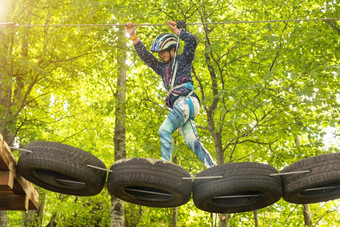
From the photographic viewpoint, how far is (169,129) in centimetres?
496

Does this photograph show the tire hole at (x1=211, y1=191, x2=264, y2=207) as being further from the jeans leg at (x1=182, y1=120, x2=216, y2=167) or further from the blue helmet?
the blue helmet

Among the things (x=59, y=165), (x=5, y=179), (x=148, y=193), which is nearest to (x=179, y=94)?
(x=148, y=193)

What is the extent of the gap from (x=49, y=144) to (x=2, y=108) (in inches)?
229

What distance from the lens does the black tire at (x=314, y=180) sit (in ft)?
14.7

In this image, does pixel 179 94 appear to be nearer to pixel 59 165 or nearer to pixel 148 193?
pixel 148 193

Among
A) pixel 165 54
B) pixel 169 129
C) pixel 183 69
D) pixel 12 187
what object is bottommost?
pixel 12 187

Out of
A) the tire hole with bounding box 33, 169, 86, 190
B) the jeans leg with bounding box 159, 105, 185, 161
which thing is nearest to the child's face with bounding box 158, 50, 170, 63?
the jeans leg with bounding box 159, 105, 185, 161

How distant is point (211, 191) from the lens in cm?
465

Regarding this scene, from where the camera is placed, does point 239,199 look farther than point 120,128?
No

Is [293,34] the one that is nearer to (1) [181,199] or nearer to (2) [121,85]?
(2) [121,85]

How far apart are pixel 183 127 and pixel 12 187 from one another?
2330 millimetres

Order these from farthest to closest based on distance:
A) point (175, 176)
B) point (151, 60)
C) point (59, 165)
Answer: point (151, 60) < point (175, 176) < point (59, 165)

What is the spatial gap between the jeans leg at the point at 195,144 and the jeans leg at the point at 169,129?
180mm

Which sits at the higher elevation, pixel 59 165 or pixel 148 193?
pixel 59 165
